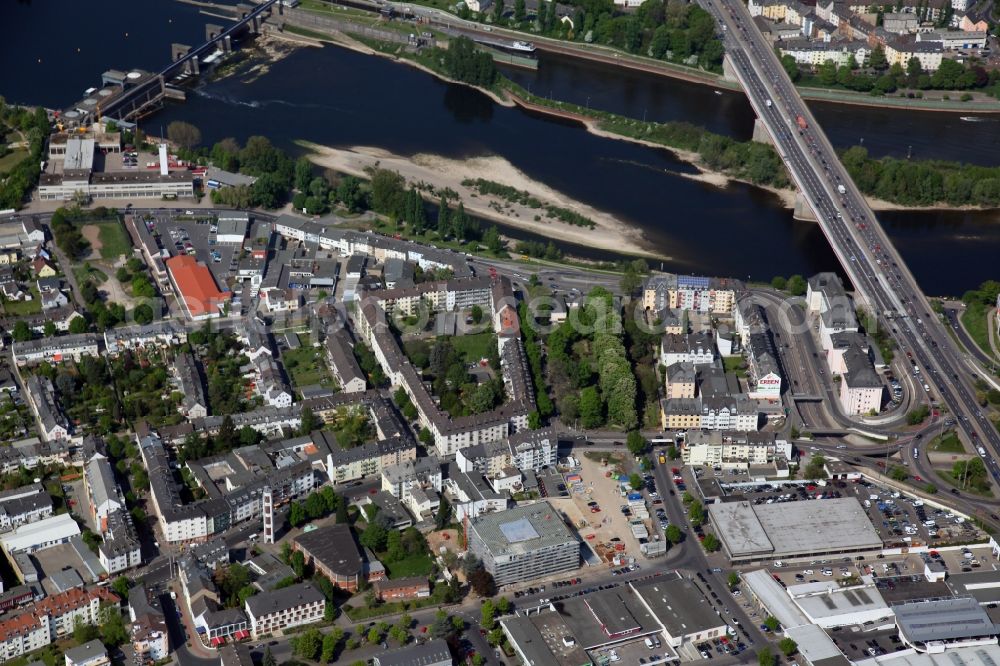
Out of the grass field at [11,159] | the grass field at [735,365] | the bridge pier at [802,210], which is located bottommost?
the grass field at [11,159]

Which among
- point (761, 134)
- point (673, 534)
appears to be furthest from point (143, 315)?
point (761, 134)

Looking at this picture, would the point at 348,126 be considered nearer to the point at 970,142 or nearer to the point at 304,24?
the point at 304,24

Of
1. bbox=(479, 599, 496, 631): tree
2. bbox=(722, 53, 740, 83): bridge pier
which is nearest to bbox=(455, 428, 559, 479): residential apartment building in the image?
bbox=(479, 599, 496, 631): tree

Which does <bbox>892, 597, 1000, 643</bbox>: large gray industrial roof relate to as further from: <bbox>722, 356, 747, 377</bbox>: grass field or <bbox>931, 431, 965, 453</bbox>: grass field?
<bbox>722, 356, 747, 377</bbox>: grass field

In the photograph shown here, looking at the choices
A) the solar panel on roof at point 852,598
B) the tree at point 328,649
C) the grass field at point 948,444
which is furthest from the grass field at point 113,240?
the solar panel on roof at point 852,598

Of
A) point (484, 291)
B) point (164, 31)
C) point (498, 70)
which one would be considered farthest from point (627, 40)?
point (484, 291)

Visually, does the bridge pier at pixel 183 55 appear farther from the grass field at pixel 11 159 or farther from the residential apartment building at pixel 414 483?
the residential apartment building at pixel 414 483
